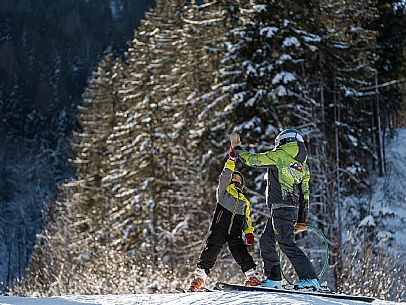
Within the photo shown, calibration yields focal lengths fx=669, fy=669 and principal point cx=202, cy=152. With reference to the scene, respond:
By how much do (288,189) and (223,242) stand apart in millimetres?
1415

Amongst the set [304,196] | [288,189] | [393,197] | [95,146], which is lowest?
[95,146]

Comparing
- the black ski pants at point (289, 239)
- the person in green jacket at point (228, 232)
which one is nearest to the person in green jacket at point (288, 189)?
the black ski pants at point (289, 239)

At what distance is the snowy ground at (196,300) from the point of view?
21.7 feet

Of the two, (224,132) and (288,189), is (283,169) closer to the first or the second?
(288,189)

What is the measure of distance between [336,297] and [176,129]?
20290 mm

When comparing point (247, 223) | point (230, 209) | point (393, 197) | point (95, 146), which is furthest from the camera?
point (95, 146)

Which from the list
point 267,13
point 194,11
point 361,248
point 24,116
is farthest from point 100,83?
point 24,116

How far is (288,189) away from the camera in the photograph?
770cm

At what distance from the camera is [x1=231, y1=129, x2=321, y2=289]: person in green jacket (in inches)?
303

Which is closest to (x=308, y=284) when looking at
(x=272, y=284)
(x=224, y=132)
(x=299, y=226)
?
(x=272, y=284)

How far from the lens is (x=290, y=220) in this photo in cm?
773

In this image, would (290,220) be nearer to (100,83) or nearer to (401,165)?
(401,165)

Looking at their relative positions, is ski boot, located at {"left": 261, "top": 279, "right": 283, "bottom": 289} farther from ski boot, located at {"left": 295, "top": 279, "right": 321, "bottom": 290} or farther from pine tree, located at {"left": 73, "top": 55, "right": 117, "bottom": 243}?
pine tree, located at {"left": 73, "top": 55, "right": 117, "bottom": 243}

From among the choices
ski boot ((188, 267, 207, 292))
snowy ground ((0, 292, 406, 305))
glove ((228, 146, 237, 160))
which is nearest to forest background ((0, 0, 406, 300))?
ski boot ((188, 267, 207, 292))
